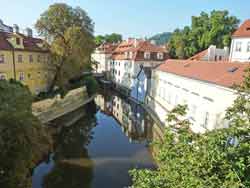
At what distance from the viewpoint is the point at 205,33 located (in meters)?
38.3

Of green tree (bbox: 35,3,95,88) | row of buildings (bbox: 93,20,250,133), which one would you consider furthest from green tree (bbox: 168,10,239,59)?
green tree (bbox: 35,3,95,88)

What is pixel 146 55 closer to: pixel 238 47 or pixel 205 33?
pixel 205 33

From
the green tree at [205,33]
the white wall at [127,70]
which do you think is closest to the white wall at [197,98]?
the white wall at [127,70]

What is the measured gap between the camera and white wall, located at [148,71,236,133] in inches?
457

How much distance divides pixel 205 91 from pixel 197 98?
1243 millimetres

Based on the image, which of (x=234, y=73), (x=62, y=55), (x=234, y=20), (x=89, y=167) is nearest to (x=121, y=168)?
(x=89, y=167)

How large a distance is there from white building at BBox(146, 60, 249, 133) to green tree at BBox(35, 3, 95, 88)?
1009cm

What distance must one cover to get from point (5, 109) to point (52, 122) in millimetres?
13003

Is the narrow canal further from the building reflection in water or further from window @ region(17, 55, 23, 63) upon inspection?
window @ region(17, 55, 23, 63)

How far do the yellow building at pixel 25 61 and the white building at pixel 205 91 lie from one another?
49.5 ft

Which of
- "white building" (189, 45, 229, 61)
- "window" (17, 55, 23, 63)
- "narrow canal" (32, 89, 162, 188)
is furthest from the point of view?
"white building" (189, 45, 229, 61)

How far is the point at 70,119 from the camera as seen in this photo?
22.7m

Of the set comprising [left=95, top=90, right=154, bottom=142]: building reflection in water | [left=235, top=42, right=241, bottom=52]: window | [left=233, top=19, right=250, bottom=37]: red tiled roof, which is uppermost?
[left=233, top=19, right=250, bottom=37]: red tiled roof

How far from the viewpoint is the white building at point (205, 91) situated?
11.5m
